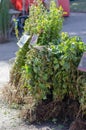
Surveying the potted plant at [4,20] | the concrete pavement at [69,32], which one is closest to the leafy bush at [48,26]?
the concrete pavement at [69,32]

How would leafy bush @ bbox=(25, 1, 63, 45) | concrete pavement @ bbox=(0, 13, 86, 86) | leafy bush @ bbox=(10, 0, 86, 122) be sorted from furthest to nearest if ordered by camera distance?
concrete pavement @ bbox=(0, 13, 86, 86), leafy bush @ bbox=(25, 1, 63, 45), leafy bush @ bbox=(10, 0, 86, 122)

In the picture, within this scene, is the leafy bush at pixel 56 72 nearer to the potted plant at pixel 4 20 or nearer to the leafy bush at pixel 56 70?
the leafy bush at pixel 56 70

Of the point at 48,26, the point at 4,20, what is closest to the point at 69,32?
the point at 4,20

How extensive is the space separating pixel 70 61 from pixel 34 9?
1.31 metres

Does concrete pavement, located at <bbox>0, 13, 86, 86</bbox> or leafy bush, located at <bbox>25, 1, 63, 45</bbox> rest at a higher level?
leafy bush, located at <bbox>25, 1, 63, 45</bbox>

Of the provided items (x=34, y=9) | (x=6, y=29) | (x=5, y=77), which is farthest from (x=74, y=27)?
(x=34, y=9)

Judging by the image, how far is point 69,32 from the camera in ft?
35.4

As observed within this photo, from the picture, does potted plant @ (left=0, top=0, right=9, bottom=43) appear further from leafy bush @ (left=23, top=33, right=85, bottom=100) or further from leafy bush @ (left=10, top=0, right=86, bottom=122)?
leafy bush @ (left=23, top=33, right=85, bottom=100)

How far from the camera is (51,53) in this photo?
4164mm

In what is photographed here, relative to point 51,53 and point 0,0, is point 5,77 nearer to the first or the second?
point 51,53

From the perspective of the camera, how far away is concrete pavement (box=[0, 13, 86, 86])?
6.73 metres

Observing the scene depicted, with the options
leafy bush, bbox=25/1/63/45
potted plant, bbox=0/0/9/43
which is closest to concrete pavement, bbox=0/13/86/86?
potted plant, bbox=0/0/9/43

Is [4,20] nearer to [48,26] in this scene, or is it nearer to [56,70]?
[48,26]

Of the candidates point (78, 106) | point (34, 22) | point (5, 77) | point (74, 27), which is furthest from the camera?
point (74, 27)
